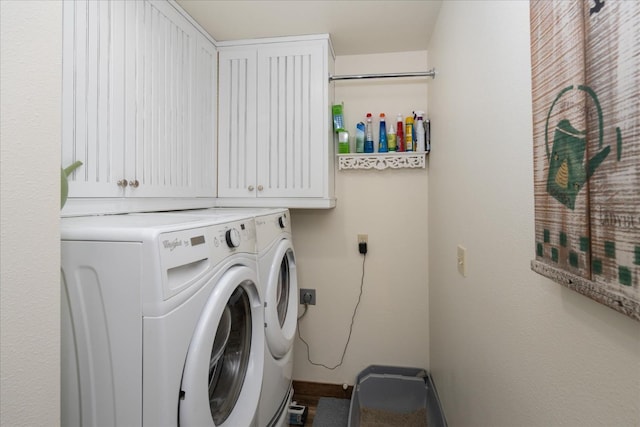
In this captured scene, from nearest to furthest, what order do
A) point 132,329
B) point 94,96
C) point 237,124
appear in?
point 132,329, point 94,96, point 237,124

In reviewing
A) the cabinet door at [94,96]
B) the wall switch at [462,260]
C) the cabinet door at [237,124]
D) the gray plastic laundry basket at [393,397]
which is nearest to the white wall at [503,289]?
the wall switch at [462,260]

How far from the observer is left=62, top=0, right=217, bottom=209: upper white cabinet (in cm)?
100

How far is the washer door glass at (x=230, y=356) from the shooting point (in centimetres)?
101

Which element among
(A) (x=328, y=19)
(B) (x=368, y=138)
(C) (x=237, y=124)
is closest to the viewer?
(A) (x=328, y=19)

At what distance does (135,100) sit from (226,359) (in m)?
1.06

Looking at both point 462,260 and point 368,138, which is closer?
point 462,260

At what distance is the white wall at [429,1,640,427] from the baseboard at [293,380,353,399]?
0.78m

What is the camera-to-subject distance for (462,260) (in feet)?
4.17

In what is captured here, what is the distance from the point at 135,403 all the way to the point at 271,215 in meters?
0.90

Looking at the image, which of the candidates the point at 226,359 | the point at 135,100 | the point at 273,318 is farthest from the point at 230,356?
the point at 135,100

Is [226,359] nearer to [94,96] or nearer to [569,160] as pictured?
[94,96]

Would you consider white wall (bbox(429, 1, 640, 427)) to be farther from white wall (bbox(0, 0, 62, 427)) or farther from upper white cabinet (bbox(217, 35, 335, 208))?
white wall (bbox(0, 0, 62, 427))

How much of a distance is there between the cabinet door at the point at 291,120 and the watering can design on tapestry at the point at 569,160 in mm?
1292

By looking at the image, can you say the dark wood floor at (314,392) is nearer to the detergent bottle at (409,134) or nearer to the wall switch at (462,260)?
the wall switch at (462,260)
